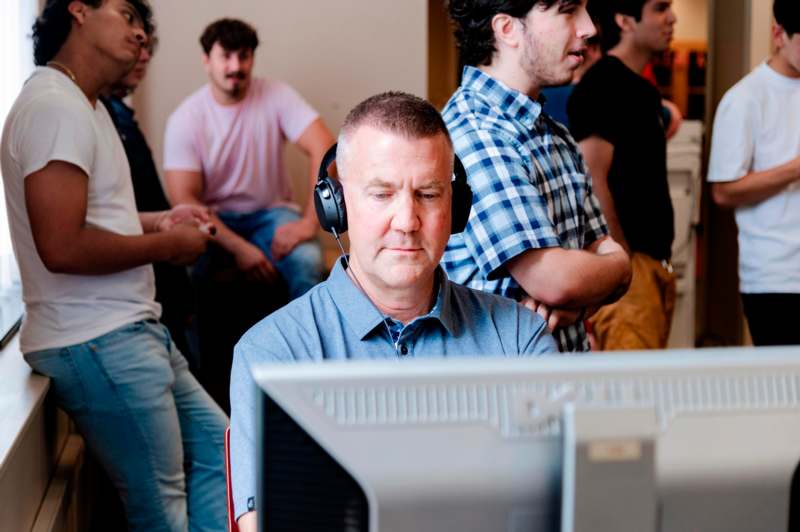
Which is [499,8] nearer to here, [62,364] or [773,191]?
[62,364]

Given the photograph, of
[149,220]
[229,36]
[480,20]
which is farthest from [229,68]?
[480,20]

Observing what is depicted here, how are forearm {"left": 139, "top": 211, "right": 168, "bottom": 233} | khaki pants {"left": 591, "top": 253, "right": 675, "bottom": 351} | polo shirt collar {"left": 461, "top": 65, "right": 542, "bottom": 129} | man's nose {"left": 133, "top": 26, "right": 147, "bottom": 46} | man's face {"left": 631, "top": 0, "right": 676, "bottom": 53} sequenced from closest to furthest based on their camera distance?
polo shirt collar {"left": 461, "top": 65, "right": 542, "bottom": 129} → man's nose {"left": 133, "top": 26, "right": 147, "bottom": 46} → forearm {"left": 139, "top": 211, "right": 168, "bottom": 233} → khaki pants {"left": 591, "top": 253, "right": 675, "bottom": 351} → man's face {"left": 631, "top": 0, "right": 676, "bottom": 53}

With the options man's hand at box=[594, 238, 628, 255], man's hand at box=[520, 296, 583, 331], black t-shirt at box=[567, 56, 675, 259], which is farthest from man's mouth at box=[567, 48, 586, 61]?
black t-shirt at box=[567, 56, 675, 259]

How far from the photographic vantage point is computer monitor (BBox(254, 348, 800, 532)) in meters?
0.77

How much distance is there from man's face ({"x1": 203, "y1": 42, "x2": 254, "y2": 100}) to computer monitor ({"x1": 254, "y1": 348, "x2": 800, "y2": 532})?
3.47 m

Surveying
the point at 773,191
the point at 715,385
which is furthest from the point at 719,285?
the point at 715,385

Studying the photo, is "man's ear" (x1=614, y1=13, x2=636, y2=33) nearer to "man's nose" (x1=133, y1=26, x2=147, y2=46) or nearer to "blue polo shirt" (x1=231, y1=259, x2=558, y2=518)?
"man's nose" (x1=133, y1=26, x2=147, y2=46)

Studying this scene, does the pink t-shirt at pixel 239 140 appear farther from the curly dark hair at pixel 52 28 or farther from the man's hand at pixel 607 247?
the man's hand at pixel 607 247

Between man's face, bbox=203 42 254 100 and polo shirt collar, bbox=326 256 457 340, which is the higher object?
man's face, bbox=203 42 254 100

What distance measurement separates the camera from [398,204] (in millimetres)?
1437

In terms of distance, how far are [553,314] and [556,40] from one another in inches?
19.8

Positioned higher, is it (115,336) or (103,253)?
(103,253)

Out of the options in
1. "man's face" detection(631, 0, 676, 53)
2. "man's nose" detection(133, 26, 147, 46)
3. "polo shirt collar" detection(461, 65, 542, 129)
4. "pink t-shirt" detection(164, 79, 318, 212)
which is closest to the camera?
"polo shirt collar" detection(461, 65, 542, 129)

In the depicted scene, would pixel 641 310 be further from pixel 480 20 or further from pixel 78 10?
pixel 78 10
